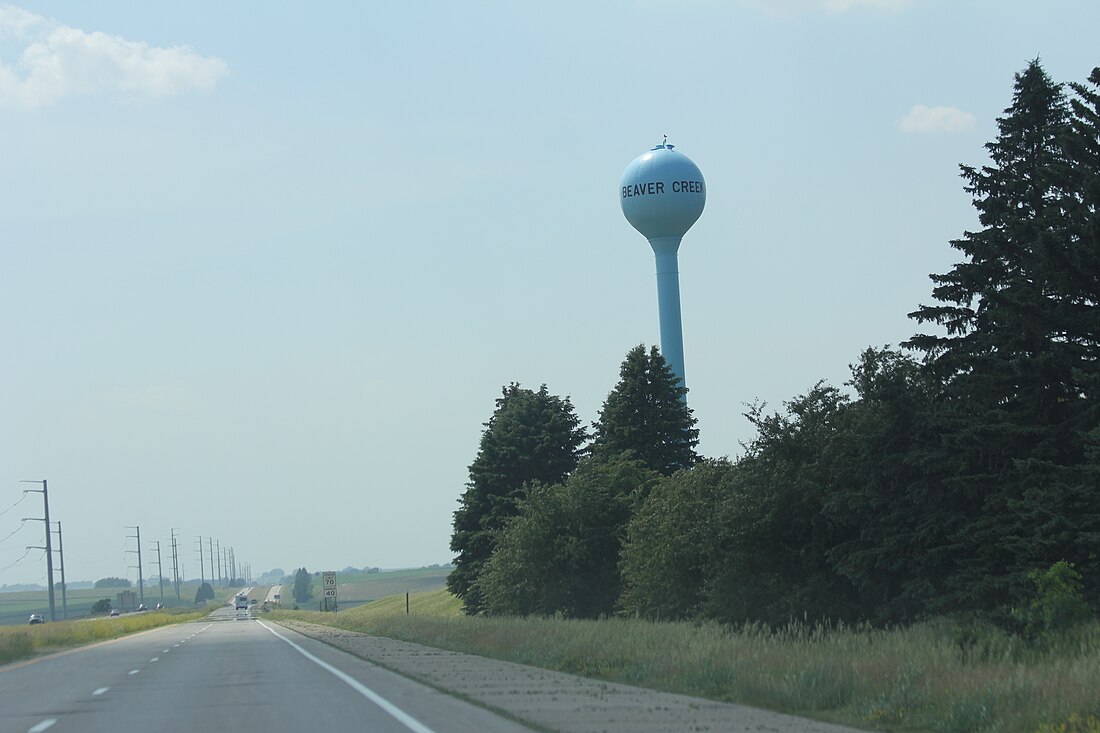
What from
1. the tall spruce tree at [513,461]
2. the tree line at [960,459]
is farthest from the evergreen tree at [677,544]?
the tall spruce tree at [513,461]

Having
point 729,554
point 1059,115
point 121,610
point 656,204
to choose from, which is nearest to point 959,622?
point 729,554

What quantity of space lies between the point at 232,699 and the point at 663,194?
1954 inches

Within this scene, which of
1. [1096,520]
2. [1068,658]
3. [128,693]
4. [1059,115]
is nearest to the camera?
[1068,658]

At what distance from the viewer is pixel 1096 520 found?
2397 centimetres

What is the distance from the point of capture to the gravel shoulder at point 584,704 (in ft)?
47.8

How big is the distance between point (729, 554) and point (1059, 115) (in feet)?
43.4

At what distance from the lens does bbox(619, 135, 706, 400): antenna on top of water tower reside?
66.8 meters

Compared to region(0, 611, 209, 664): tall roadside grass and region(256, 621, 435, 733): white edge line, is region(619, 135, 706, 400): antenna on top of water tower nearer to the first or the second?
region(0, 611, 209, 664): tall roadside grass

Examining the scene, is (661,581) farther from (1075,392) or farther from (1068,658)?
(1068,658)

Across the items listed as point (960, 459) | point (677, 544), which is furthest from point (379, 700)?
point (677, 544)

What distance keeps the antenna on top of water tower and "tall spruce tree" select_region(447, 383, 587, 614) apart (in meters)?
6.73

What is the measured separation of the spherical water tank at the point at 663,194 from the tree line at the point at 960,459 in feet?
97.2

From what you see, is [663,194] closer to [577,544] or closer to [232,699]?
[577,544]

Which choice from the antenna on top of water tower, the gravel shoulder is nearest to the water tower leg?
the antenna on top of water tower
